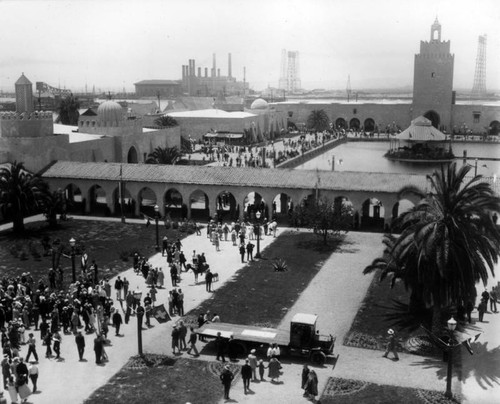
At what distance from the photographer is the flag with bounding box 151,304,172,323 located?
19.9 meters

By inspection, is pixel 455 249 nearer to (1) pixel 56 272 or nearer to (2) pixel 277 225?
(1) pixel 56 272

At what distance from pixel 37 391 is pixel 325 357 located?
7.09 metres

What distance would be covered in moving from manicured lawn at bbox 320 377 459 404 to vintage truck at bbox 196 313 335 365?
4.39 feet

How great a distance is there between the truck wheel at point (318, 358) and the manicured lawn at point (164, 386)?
259 cm

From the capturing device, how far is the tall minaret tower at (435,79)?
271 ft

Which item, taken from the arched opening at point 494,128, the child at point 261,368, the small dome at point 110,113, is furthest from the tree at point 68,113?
the child at point 261,368

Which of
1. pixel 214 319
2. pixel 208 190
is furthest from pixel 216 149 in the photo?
pixel 214 319

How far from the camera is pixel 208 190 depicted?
35031 millimetres

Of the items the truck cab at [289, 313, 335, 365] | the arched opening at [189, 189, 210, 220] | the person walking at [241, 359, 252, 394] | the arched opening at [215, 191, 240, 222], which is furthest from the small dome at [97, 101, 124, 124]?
the person walking at [241, 359, 252, 394]

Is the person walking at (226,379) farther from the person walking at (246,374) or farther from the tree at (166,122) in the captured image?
the tree at (166,122)

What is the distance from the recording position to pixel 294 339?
1702 centimetres

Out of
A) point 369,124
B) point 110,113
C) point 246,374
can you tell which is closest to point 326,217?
point 246,374

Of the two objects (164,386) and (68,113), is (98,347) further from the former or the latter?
(68,113)

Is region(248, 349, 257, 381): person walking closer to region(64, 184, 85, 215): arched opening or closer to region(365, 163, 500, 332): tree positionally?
region(365, 163, 500, 332): tree
